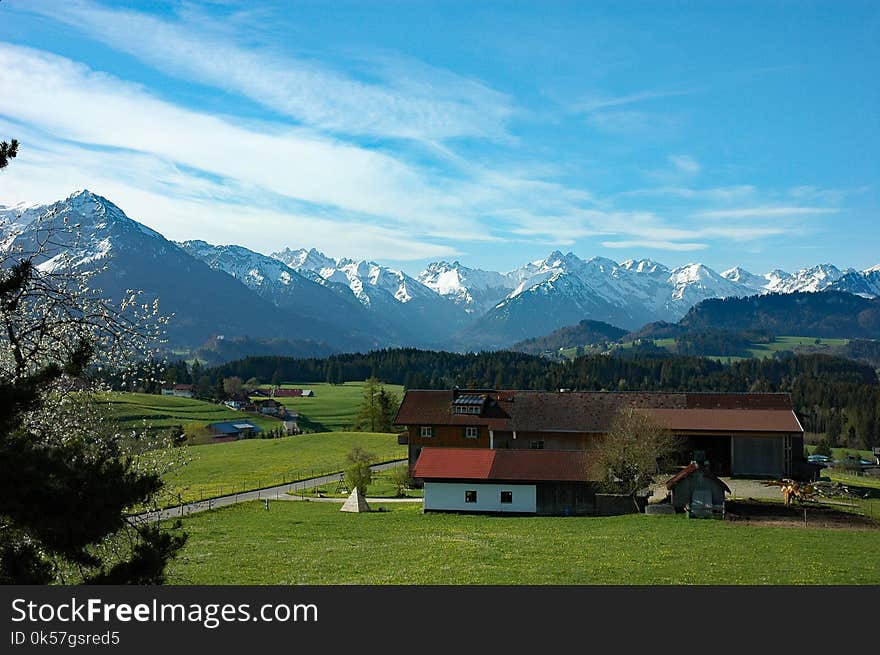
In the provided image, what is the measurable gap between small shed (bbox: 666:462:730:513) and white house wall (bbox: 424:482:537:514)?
9101 mm

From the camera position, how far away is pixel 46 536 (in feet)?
41.2

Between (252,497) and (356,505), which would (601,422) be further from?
(252,497)

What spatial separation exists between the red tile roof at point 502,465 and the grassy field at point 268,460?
788 inches

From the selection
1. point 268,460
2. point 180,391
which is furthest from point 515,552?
point 180,391

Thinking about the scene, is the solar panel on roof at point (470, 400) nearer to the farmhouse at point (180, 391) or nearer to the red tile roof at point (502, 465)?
the red tile roof at point (502, 465)

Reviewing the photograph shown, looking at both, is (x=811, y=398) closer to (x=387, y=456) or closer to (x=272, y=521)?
(x=387, y=456)

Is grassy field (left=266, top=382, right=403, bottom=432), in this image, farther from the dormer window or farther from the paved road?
the dormer window

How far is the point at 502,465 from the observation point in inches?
1989

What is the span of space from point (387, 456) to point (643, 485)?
45143 millimetres

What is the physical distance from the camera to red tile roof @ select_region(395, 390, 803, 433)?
2339 inches

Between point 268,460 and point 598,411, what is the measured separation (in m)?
42.1

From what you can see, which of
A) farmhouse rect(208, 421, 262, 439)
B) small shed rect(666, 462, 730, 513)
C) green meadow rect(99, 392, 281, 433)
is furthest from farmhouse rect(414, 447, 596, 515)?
farmhouse rect(208, 421, 262, 439)

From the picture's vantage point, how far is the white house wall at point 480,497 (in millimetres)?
48688
